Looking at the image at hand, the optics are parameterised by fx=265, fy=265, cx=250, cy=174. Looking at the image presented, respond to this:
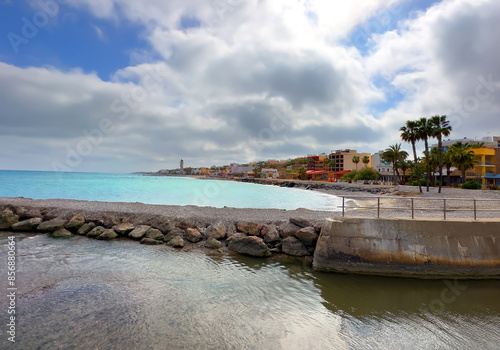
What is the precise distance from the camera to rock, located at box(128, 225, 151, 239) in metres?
13.1

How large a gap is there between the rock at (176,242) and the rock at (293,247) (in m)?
4.60

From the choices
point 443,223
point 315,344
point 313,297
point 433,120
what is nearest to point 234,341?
point 315,344

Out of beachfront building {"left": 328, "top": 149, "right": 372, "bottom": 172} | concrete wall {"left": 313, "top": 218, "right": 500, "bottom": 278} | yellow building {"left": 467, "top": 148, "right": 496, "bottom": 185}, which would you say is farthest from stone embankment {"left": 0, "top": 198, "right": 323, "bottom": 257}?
beachfront building {"left": 328, "top": 149, "right": 372, "bottom": 172}

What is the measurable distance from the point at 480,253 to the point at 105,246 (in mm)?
14575

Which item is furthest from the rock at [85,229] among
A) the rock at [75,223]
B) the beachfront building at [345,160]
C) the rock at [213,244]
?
the beachfront building at [345,160]

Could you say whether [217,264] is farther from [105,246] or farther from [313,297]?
[105,246]

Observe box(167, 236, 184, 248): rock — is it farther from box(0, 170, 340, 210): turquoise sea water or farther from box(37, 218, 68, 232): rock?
box(0, 170, 340, 210): turquoise sea water

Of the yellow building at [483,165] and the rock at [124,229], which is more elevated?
the yellow building at [483,165]

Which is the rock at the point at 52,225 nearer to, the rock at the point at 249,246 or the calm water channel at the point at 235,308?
the calm water channel at the point at 235,308

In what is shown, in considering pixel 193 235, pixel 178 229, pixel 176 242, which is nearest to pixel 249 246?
pixel 193 235

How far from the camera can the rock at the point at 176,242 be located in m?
12.1

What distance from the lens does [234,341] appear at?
5352 mm

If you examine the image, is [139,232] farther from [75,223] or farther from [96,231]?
[75,223]

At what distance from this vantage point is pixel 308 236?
11039mm
